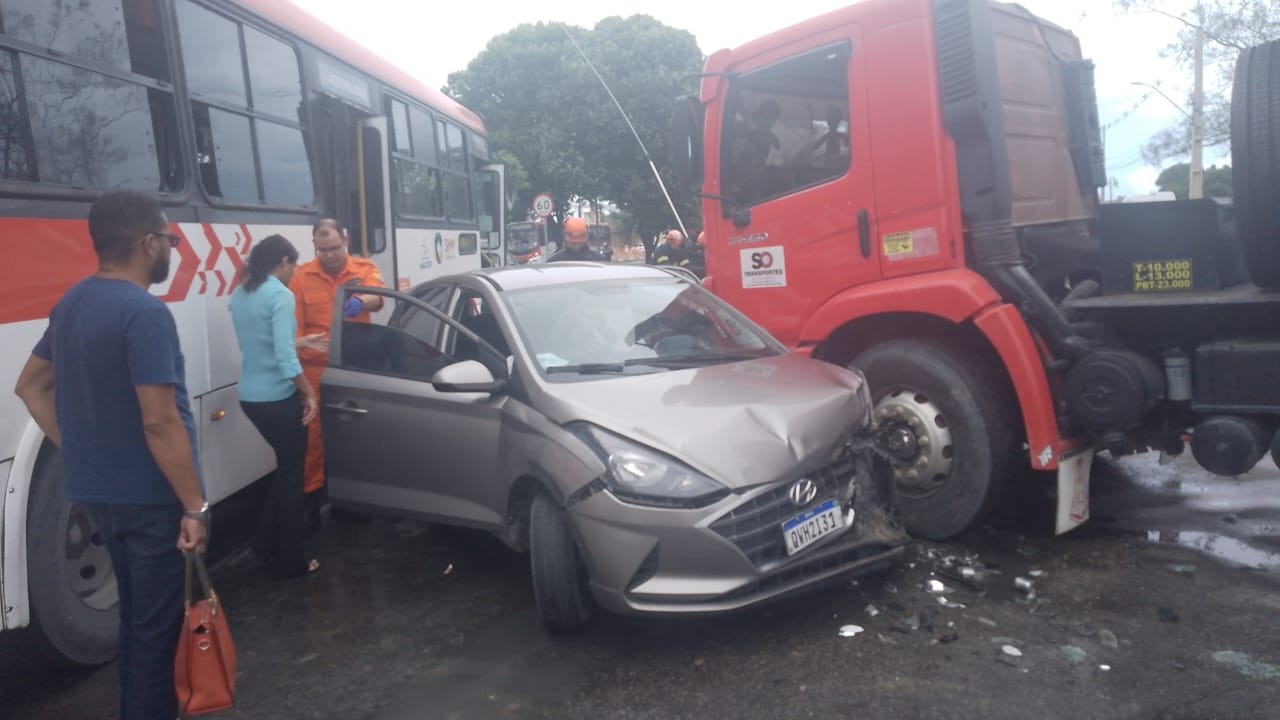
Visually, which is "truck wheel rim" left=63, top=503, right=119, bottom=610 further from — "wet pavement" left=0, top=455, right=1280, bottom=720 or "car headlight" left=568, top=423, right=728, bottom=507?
"car headlight" left=568, top=423, right=728, bottom=507

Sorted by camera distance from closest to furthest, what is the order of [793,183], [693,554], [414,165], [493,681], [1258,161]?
[693,554], [493,681], [1258,161], [793,183], [414,165]

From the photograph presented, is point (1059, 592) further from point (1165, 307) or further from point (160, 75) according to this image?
point (160, 75)

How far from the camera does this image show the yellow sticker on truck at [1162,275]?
444 centimetres

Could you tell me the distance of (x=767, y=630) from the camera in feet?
13.7

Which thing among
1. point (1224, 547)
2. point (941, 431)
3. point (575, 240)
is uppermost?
point (575, 240)

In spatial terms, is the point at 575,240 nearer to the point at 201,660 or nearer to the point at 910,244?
the point at 910,244

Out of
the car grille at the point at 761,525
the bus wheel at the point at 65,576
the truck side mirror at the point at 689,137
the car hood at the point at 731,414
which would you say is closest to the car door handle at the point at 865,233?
the car hood at the point at 731,414

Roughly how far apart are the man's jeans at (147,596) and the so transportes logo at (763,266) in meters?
3.62

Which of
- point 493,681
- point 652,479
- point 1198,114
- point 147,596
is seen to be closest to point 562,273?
point 652,479

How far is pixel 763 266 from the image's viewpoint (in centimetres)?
590

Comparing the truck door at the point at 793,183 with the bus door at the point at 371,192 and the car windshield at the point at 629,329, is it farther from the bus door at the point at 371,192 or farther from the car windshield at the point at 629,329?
the bus door at the point at 371,192

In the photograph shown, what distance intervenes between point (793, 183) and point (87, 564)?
4057 millimetres

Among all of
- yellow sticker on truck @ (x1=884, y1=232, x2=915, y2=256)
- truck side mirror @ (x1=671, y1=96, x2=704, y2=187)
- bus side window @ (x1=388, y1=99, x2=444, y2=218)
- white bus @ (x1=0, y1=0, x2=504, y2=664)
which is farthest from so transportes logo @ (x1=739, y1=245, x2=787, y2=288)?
bus side window @ (x1=388, y1=99, x2=444, y2=218)

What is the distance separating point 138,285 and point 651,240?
33.6 m
